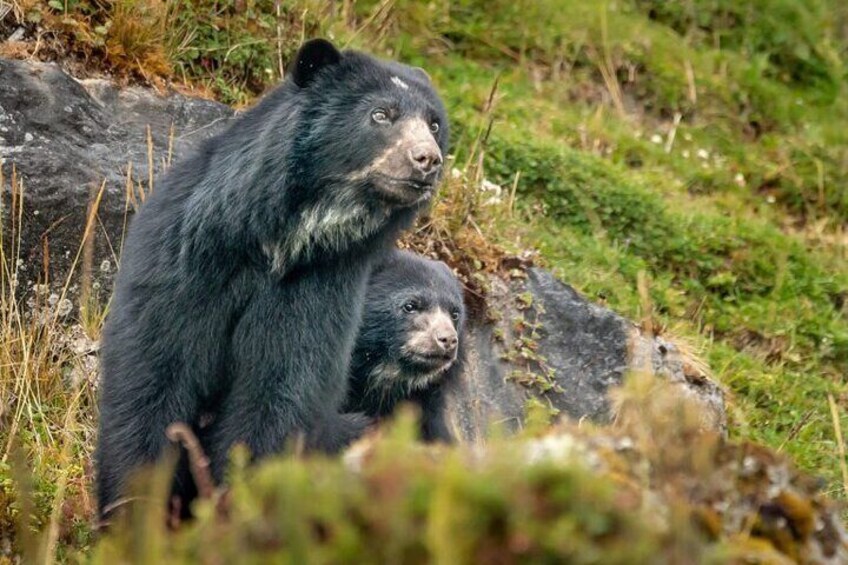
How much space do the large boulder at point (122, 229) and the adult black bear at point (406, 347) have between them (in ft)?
1.10

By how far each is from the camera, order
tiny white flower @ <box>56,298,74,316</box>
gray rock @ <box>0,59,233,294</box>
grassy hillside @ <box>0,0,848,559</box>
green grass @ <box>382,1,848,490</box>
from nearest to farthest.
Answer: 1. tiny white flower @ <box>56,298,74,316</box>
2. gray rock @ <box>0,59,233,294</box>
3. grassy hillside @ <box>0,0,848,559</box>
4. green grass @ <box>382,1,848,490</box>

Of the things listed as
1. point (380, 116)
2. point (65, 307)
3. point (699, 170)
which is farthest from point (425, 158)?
point (699, 170)

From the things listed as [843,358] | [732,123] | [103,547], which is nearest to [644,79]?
[732,123]

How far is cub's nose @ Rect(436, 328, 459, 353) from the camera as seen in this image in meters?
7.00

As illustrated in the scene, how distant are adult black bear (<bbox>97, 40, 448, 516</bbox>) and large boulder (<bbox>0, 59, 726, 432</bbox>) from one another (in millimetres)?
2010

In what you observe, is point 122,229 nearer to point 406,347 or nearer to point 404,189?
point 406,347

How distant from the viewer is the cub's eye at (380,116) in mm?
5754

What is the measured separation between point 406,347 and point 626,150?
5319 mm

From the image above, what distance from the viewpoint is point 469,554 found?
2.53 metres

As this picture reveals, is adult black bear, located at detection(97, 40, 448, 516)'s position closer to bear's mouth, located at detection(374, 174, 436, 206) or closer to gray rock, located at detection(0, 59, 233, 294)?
bear's mouth, located at detection(374, 174, 436, 206)

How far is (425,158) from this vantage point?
18.2 feet

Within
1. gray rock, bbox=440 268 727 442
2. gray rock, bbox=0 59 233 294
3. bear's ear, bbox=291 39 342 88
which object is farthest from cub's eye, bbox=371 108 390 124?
gray rock, bbox=440 268 727 442

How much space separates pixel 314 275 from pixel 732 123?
8.17m

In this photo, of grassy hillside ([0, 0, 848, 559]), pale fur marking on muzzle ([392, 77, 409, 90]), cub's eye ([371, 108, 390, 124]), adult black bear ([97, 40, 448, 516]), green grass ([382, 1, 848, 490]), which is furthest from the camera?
green grass ([382, 1, 848, 490])
